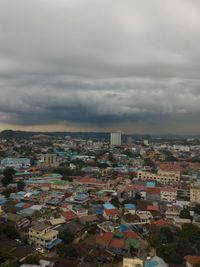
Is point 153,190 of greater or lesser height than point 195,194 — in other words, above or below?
above

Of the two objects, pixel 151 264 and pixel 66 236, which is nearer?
pixel 151 264

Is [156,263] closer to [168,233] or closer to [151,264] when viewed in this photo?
[151,264]

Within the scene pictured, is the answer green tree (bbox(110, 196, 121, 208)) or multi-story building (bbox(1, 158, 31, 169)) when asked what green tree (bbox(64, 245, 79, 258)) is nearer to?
green tree (bbox(110, 196, 121, 208))

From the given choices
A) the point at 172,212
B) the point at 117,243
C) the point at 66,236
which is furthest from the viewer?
the point at 172,212

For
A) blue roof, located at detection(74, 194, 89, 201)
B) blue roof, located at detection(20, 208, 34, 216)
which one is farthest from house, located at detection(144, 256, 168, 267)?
blue roof, located at detection(74, 194, 89, 201)

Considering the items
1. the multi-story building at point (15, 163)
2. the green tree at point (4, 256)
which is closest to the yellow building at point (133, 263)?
the green tree at point (4, 256)

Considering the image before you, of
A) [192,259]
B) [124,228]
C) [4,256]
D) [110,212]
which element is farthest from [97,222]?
[4,256]

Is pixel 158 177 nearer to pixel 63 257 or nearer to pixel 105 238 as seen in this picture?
pixel 105 238

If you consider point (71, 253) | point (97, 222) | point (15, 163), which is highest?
point (15, 163)

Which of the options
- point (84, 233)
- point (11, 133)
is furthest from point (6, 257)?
point (11, 133)
